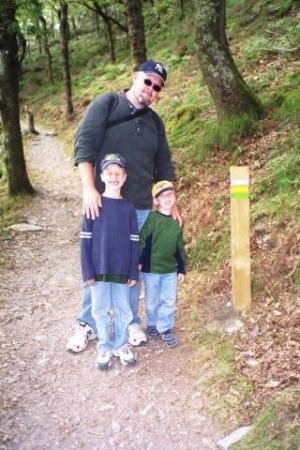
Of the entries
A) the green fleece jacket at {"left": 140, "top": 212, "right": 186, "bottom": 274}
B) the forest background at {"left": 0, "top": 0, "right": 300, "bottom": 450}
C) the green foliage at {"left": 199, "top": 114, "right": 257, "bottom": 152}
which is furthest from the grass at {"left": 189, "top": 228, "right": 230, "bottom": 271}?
the green foliage at {"left": 199, "top": 114, "right": 257, "bottom": 152}

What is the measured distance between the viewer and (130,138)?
4660 mm

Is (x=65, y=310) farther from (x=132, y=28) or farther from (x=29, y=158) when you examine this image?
(x=29, y=158)

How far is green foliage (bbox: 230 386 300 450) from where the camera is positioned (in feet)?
11.3

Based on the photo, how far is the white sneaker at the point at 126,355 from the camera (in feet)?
16.0

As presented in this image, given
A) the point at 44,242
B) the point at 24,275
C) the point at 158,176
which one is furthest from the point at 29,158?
the point at 158,176

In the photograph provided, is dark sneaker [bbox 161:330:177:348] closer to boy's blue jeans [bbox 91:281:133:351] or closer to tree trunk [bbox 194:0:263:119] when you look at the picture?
boy's blue jeans [bbox 91:281:133:351]

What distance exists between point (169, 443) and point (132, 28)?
32.9 feet

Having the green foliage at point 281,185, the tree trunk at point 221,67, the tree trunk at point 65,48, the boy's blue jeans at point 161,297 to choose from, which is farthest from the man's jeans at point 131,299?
the tree trunk at point 65,48

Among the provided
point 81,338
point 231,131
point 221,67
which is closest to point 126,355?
point 81,338

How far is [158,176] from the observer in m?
5.16

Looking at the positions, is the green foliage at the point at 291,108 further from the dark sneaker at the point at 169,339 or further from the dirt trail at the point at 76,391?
the dark sneaker at the point at 169,339

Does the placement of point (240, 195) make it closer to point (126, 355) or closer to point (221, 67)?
point (126, 355)

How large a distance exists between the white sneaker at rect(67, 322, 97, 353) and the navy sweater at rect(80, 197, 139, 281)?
3.07ft

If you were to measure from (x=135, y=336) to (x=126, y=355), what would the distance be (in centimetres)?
35
